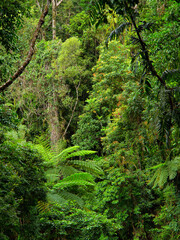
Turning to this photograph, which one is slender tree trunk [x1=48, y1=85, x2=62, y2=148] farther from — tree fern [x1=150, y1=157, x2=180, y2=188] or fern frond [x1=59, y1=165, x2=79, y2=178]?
tree fern [x1=150, y1=157, x2=180, y2=188]

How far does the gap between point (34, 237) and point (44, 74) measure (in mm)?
9123

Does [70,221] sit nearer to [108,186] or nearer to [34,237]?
[34,237]

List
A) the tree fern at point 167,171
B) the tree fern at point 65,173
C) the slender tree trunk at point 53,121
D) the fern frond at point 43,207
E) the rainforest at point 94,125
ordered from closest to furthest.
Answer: the rainforest at point 94,125
the tree fern at point 167,171
the fern frond at point 43,207
the tree fern at point 65,173
the slender tree trunk at point 53,121

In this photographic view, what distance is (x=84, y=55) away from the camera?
15047mm

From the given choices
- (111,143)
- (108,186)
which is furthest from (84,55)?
(108,186)

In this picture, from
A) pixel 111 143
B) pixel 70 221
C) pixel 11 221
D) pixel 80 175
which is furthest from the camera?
pixel 111 143

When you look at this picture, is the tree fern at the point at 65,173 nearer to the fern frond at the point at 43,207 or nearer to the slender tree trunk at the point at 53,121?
the fern frond at the point at 43,207

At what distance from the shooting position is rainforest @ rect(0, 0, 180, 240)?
3.55 metres

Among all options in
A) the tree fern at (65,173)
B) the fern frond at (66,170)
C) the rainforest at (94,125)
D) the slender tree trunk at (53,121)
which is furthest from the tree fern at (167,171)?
the slender tree trunk at (53,121)

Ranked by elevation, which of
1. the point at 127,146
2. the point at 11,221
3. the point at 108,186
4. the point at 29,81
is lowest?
the point at 108,186

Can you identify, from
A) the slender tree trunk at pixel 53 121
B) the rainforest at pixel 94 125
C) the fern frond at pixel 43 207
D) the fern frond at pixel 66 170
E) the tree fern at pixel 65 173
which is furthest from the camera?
the slender tree trunk at pixel 53 121

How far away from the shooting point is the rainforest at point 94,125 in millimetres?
3555

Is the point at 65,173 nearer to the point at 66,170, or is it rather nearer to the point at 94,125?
the point at 66,170

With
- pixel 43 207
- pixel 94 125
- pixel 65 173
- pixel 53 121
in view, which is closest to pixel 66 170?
pixel 65 173
